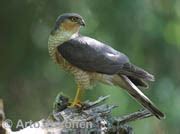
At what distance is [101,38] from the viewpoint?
13.4 ft

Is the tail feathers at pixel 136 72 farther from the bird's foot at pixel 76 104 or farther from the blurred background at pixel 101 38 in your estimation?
the blurred background at pixel 101 38

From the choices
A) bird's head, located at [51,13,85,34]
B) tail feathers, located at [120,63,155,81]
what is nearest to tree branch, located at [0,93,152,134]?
tail feathers, located at [120,63,155,81]

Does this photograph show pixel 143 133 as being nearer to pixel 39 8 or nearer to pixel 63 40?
pixel 39 8

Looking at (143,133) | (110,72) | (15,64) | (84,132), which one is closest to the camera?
(84,132)

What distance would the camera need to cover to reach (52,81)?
4254 mm

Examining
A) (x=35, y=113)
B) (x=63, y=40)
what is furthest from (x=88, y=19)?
(x=63, y=40)

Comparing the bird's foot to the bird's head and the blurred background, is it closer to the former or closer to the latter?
the bird's head

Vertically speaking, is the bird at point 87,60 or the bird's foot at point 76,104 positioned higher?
the bird at point 87,60

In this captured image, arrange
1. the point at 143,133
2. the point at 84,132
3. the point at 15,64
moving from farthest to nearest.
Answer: the point at 143,133 < the point at 15,64 < the point at 84,132

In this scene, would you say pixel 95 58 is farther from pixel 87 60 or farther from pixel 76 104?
pixel 76 104

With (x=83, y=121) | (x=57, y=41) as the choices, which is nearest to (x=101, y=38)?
(x=57, y=41)

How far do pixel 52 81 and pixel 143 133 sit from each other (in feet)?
2.47

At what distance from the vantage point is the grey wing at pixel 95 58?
2699 millimetres

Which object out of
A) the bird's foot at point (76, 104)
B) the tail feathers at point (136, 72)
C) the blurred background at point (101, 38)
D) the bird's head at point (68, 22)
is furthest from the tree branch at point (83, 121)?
the blurred background at point (101, 38)
